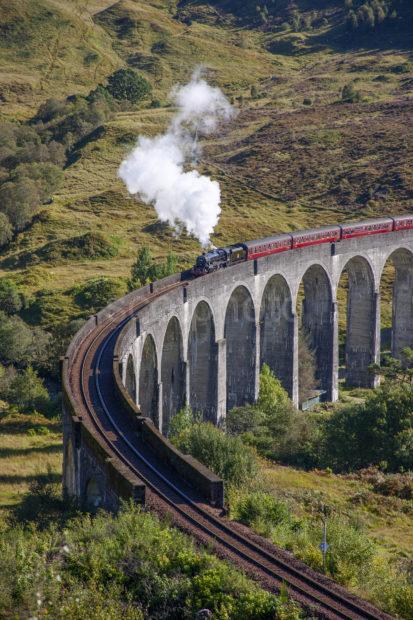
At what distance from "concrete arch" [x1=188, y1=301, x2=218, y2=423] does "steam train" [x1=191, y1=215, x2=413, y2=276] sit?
131 inches

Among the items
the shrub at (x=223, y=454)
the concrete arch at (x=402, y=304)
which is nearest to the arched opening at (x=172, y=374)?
the shrub at (x=223, y=454)

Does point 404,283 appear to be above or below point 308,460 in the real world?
above

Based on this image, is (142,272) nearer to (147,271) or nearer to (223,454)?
(147,271)

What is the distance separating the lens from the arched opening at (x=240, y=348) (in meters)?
48.4

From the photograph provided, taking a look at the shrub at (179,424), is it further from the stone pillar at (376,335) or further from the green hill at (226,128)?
the green hill at (226,128)

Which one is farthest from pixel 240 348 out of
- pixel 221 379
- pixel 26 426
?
pixel 26 426

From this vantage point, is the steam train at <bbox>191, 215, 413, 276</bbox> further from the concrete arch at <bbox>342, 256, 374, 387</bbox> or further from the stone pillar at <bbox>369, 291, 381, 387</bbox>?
the stone pillar at <bbox>369, 291, 381, 387</bbox>

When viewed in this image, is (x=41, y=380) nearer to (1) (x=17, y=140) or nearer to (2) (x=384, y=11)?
(1) (x=17, y=140)

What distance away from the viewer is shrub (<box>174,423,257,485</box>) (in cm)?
2858

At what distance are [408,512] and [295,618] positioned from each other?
1659cm

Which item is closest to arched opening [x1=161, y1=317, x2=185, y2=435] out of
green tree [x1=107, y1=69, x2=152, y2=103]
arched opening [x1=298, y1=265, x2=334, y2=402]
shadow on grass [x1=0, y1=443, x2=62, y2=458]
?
shadow on grass [x1=0, y1=443, x2=62, y2=458]

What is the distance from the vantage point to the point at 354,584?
20188 millimetres

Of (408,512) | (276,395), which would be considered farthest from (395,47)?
(408,512)

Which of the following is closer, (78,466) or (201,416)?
(78,466)
